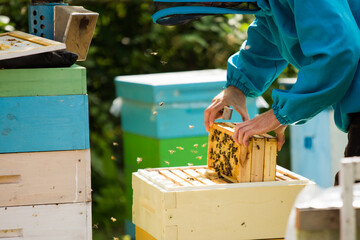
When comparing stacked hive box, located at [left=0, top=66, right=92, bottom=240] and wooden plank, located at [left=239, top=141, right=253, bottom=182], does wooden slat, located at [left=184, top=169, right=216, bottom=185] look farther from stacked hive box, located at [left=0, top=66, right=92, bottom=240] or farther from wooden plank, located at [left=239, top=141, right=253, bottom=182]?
stacked hive box, located at [left=0, top=66, right=92, bottom=240]

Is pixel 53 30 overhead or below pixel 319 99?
overhead

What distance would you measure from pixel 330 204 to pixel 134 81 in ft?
8.18

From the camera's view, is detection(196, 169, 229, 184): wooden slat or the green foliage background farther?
the green foliage background

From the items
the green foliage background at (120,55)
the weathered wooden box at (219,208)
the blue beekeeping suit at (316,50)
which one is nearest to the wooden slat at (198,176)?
the weathered wooden box at (219,208)

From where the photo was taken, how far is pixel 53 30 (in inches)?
104

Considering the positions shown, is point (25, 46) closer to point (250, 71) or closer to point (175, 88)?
point (250, 71)

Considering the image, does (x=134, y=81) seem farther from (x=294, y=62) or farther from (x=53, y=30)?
(x=294, y=62)

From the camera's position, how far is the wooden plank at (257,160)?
2.22 m

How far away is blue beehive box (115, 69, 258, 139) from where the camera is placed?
355 centimetres

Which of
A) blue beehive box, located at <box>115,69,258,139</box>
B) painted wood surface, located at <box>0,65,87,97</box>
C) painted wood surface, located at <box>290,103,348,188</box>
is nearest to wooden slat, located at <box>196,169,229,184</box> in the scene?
painted wood surface, located at <box>0,65,87,97</box>

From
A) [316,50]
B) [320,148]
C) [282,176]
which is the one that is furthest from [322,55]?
[320,148]

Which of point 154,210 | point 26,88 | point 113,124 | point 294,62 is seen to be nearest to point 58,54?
point 26,88

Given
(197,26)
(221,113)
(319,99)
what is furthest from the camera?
(197,26)

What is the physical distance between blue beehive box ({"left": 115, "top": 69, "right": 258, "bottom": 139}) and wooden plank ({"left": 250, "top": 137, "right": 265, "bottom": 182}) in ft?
4.29
